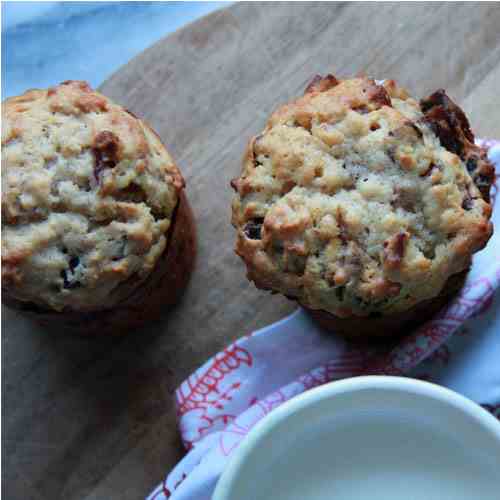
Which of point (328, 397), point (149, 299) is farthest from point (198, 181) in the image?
point (328, 397)

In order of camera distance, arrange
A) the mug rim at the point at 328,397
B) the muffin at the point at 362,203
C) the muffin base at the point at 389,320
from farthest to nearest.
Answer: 1. the muffin base at the point at 389,320
2. the muffin at the point at 362,203
3. the mug rim at the point at 328,397

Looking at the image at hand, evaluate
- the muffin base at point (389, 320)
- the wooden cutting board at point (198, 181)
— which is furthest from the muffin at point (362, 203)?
the wooden cutting board at point (198, 181)

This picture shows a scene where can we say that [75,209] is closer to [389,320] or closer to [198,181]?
[198,181]

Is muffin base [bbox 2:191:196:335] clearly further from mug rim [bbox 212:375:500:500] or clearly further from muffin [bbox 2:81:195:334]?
mug rim [bbox 212:375:500:500]

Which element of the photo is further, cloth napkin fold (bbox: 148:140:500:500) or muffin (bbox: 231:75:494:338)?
cloth napkin fold (bbox: 148:140:500:500)

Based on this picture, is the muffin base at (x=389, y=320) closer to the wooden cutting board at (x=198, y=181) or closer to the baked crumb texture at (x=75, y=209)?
the wooden cutting board at (x=198, y=181)

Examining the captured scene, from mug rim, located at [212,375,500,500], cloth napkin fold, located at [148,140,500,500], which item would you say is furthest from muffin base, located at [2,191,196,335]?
mug rim, located at [212,375,500,500]
